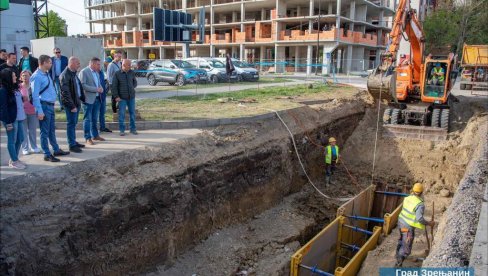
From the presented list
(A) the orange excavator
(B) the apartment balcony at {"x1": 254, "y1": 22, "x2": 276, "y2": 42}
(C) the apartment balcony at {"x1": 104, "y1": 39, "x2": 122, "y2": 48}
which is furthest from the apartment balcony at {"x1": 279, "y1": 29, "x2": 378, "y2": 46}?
(C) the apartment balcony at {"x1": 104, "y1": 39, "x2": 122, "y2": 48}

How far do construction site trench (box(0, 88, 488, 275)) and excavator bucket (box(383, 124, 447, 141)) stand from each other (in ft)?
0.84

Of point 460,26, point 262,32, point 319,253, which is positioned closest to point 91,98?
point 319,253

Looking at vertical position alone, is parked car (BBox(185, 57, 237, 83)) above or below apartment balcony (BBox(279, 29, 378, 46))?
below

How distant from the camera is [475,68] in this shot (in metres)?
22.7

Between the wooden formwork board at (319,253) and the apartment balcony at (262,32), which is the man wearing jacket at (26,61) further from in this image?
the apartment balcony at (262,32)

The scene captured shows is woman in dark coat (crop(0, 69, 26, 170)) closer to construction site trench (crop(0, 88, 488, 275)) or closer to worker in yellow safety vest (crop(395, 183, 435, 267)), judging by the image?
construction site trench (crop(0, 88, 488, 275))

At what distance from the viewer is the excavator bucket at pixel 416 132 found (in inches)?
556

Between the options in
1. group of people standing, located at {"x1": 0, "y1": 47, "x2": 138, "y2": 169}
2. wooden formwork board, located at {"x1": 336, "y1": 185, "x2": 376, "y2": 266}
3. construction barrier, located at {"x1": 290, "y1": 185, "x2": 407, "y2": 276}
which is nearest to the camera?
group of people standing, located at {"x1": 0, "y1": 47, "x2": 138, "y2": 169}

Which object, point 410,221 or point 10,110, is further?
point 410,221

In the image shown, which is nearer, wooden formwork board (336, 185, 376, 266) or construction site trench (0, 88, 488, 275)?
construction site trench (0, 88, 488, 275)

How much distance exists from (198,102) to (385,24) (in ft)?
141

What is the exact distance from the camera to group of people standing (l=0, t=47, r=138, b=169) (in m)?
6.73

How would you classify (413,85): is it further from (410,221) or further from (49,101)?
(49,101)

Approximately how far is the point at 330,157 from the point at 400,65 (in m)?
5.81
